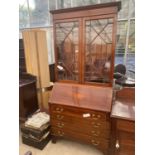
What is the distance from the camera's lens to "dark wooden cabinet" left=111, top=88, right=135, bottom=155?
1.58 metres

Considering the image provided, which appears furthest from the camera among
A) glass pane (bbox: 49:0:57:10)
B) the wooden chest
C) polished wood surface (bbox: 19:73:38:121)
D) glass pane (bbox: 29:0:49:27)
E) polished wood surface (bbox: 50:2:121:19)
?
glass pane (bbox: 29:0:49:27)

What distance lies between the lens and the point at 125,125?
1.59 metres

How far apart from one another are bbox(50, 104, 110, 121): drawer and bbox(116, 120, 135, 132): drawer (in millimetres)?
148

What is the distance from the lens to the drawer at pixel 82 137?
5.99 feet

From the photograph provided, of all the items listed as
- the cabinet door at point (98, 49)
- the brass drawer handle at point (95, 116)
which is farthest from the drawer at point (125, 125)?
the cabinet door at point (98, 49)

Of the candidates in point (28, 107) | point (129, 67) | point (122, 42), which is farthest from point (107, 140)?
point (122, 42)

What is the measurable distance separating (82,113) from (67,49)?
89 cm

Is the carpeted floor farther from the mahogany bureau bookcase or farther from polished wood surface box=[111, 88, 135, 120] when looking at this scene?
polished wood surface box=[111, 88, 135, 120]

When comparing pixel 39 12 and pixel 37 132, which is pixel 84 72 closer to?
pixel 37 132

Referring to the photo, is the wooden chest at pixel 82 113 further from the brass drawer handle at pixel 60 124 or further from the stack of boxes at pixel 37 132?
the stack of boxes at pixel 37 132

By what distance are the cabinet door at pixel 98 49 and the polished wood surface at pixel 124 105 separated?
285 mm

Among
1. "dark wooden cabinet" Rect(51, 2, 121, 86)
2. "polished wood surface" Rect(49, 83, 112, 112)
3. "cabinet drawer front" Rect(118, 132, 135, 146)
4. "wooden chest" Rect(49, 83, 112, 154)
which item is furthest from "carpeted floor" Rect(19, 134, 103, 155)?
"dark wooden cabinet" Rect(51, 2, 121, 86)

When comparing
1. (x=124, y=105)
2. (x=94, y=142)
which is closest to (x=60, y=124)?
(x=94, y=142)
